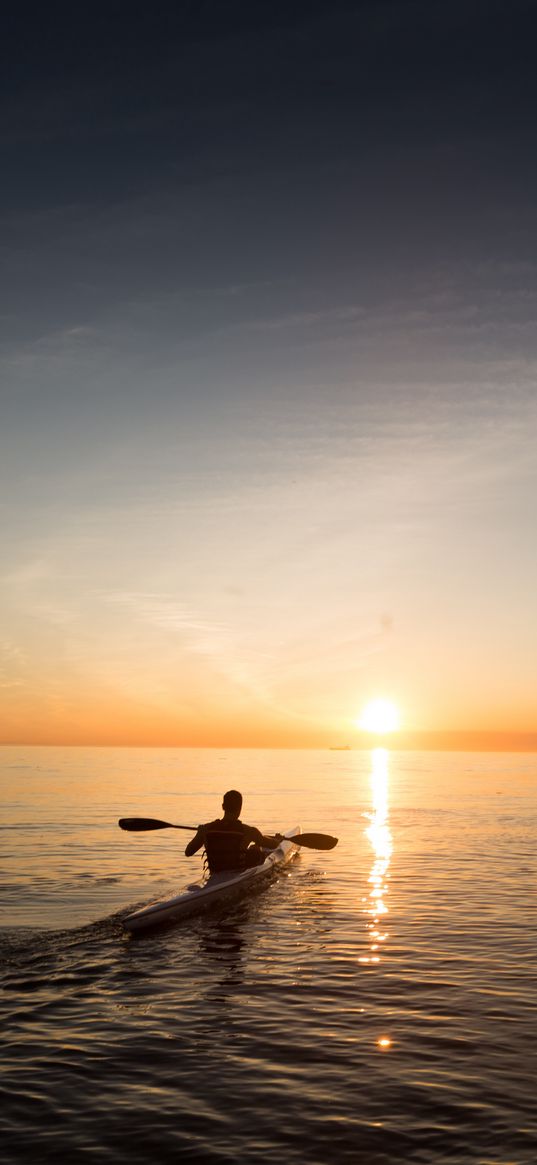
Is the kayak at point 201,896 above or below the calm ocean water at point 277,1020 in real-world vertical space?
above

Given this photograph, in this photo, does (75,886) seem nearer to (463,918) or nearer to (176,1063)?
(463,918)

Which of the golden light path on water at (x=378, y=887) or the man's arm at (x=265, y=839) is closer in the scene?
the golden light path on water at (x=378, y=887)

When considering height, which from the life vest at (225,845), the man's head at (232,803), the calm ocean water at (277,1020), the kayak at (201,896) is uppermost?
the man's head at (232,803)

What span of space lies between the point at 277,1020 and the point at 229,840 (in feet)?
27.9

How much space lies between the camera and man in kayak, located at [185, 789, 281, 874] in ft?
60.8

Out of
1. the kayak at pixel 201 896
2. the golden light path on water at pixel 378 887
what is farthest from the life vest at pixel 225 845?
the golden light path on water at pixel 378 887

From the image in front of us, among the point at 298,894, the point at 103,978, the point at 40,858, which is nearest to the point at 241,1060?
the point at 103,978

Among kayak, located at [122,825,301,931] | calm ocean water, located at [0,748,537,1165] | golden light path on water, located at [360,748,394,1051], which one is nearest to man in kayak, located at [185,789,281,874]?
kayak, located at [122,825,301,931]

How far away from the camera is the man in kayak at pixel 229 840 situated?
1855 centimetres

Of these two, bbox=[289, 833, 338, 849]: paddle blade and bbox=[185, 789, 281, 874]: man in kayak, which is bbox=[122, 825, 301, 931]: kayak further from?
bbox=[289, 833, 338, 849]: paddle blade

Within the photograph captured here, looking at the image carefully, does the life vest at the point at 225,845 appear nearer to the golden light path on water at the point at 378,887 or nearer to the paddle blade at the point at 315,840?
the golden light path on water at the point at 378,887

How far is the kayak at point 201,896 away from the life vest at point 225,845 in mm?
208

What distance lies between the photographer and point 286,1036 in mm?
9945

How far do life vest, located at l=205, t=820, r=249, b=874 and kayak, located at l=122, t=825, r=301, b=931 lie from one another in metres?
0.21
